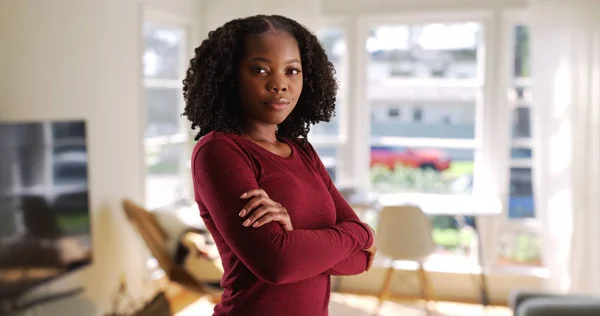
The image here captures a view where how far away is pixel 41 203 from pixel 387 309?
2406mm

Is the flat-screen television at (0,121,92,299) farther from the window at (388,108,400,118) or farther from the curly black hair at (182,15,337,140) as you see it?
the window at (388,108,400,118)

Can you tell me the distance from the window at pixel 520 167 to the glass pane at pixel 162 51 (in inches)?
96.1

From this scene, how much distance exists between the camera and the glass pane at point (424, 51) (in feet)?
14.5

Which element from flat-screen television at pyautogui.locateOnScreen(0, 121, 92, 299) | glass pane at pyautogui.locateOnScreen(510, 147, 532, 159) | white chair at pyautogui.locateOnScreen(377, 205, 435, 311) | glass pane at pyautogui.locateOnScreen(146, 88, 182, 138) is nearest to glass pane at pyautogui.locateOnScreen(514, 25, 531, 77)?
glass pane at pyautogui.locateOnScreen(510, 147, 532, 159)

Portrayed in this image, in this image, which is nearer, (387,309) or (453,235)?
(387,309)

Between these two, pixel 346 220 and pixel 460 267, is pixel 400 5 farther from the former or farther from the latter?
pixel 346 220

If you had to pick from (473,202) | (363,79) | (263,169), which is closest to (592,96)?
(473,202)

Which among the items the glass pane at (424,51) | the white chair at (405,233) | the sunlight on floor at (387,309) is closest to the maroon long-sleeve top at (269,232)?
the white chair at (405,233)

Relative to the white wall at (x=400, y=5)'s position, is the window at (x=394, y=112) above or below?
below

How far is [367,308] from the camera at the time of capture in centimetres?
415

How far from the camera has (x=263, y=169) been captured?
0.92 m

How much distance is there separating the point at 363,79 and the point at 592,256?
2.02m

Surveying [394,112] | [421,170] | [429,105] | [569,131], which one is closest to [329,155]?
[394,112]

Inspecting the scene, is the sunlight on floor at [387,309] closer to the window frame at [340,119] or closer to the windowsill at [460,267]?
the windowsill at [460,267]
